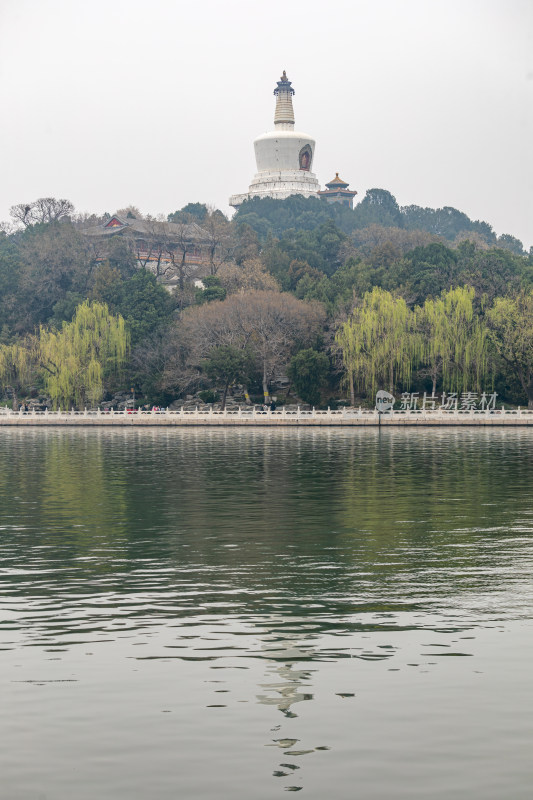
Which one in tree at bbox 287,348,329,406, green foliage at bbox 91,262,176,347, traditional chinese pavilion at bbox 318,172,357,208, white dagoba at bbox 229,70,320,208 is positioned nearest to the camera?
tree at bbox 287,348,329,406

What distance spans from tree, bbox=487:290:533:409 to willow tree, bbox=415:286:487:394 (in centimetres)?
96

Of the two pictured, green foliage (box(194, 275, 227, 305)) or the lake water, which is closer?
the lake water

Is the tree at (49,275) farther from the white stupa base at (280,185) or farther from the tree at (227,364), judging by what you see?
the white stupa base at (280,185)

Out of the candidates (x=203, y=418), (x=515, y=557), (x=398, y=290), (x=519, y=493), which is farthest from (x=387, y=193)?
(x=515, y=557)

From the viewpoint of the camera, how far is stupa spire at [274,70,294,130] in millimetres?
147250

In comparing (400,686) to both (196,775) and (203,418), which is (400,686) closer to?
(196,775)

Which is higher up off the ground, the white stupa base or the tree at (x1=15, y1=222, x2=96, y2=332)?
the white stupa base

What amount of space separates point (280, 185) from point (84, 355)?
7609cm

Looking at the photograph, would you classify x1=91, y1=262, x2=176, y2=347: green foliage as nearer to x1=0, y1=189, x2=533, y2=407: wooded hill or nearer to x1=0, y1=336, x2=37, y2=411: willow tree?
x1=0, y1=189, x2=533, y2=407: wooded hill

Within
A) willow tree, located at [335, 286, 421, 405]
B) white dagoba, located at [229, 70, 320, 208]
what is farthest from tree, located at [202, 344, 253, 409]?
white dagoba, located at [229, 70, 320, 208]

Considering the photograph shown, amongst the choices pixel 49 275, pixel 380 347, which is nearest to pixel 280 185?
pixel 49 275

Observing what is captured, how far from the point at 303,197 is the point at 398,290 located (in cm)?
6575

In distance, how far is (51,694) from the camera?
34.8ft

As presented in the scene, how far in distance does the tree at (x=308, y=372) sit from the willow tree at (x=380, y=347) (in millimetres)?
1624
